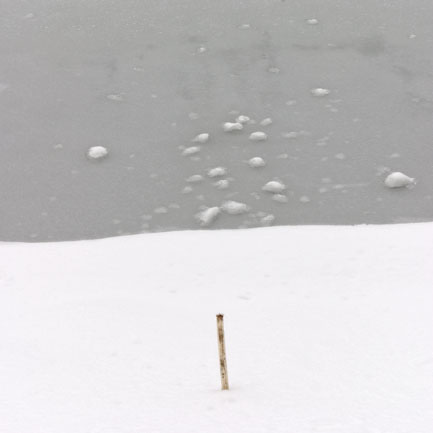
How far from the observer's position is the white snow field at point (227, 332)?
2363mm

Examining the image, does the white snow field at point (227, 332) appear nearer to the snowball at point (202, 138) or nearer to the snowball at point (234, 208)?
the snowball at point (234, 208)

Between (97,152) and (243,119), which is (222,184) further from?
(97,152)

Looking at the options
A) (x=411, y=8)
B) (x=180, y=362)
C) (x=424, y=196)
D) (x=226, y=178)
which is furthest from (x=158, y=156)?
(x=411, y=8)

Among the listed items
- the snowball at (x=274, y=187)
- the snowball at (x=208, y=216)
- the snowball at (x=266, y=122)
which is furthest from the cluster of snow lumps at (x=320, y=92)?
the snowball at (x=208, y=216)

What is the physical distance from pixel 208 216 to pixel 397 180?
5.53 feet

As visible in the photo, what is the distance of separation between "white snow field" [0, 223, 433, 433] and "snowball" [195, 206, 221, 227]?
0.76 feet

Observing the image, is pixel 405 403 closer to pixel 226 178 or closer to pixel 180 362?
pixel 180 362

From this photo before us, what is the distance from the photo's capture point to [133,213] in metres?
4.89

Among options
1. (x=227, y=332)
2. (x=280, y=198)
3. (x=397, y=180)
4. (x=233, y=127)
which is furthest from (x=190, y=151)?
(x=227, y=332)

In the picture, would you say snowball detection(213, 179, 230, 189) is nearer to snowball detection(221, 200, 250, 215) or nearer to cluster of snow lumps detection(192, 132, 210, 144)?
snowball detection(221, 200, 250, 215)

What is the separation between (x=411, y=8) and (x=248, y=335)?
6.41m

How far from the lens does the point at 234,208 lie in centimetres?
483

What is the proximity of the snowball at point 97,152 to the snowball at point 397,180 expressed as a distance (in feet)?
8.61

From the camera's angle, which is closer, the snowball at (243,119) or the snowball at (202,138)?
the snowball at (202,138)
